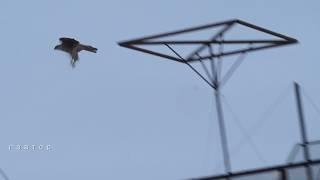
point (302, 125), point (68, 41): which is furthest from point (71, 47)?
point (302, 125)

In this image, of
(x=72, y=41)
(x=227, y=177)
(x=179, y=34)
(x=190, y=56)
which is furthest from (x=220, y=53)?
(x=227, y=177)

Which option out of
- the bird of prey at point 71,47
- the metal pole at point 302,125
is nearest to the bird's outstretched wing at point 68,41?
the bird of prey at point 71,47

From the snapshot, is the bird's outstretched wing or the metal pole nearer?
the metal pole

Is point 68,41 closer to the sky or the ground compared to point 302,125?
closer to the sky

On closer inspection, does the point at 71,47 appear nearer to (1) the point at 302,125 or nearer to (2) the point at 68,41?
(2) the point at 68,41

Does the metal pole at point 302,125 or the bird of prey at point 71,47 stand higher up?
the bird of prey at point 71,47

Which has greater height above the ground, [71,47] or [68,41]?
[68,41]

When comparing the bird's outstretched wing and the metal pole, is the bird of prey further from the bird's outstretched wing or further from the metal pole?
the metal pole

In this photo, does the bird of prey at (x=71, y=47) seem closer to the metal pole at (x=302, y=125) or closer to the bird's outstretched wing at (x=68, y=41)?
the bird's outstretched wing at (x=68, y=41)

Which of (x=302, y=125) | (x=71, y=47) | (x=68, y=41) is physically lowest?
(x=302, y=125)

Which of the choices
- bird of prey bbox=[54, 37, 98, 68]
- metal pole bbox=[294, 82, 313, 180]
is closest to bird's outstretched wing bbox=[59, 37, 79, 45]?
bird of prey bbox=[54, 37, 98, 68]

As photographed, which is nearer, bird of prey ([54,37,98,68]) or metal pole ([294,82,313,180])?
metal pole ([294,82,313,180])

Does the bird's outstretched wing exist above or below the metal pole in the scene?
above

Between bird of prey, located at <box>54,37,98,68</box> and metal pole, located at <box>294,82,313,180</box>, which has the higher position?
bird of prey, located at <box>54,37,98,68</box>
